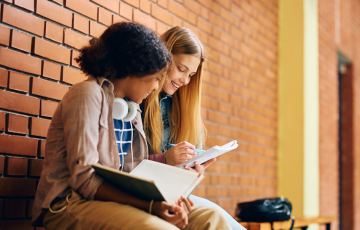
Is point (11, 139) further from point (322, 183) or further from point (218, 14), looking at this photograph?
point (322, 183)

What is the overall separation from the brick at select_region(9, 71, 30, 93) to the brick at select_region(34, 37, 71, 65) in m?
0.14

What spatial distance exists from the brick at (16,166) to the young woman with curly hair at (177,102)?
1.89 feet

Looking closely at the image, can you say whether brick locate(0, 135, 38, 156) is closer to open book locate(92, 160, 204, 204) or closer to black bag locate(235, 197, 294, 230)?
open book locate(92, 160, 204, 204)

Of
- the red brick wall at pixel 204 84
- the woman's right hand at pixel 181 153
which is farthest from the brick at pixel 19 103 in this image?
the woman's right hand at pixel 181 153

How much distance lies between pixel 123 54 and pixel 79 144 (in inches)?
16.5

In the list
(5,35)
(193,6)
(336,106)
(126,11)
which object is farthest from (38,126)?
(336,106)

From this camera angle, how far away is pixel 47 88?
5.52 feet

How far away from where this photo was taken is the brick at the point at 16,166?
4.95 ft

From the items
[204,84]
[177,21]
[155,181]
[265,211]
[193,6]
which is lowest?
[265,211]

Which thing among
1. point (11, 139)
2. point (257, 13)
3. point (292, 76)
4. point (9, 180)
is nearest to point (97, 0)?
point (11, 139)

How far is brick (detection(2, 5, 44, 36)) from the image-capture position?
1.52 m

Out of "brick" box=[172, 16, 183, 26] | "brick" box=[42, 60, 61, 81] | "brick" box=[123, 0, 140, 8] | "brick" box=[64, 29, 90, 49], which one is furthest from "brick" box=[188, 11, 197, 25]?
"brick" box=[42, 60, 61, 81]

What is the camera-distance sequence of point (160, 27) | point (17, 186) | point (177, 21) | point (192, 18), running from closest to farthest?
point (17, 186)
point (160, 27)
point (177, 21)
point (192, 18)

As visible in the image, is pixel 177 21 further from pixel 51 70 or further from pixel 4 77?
pixel 4 77
